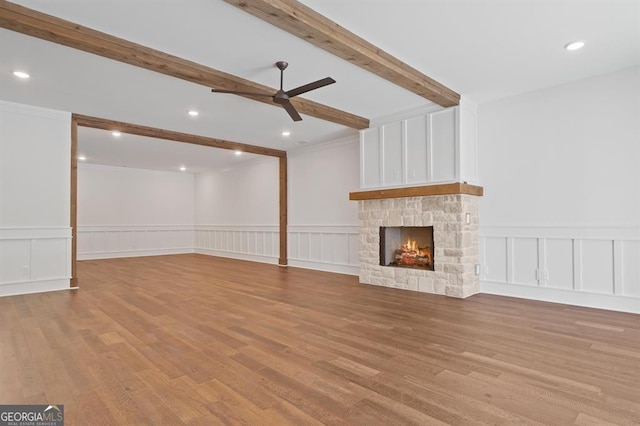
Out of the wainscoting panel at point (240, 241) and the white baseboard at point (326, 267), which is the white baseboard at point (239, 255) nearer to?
the wainscoting panel at point (240, 241)

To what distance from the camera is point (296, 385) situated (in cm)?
219

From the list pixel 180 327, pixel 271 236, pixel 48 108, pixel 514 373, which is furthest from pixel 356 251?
pixel 48 108

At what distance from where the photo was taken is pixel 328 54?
3418 millimetres

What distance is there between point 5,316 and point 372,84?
4.99 m

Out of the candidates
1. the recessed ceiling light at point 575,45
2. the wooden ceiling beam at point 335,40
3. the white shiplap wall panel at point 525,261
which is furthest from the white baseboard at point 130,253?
the recessed ceiling light at point 575,45

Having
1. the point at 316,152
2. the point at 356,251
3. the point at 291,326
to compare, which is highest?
the point at 316,152

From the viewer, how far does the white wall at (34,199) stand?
16.0 feet

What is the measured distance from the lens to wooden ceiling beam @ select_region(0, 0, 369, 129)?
8.88ft

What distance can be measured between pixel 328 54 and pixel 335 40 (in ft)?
1.46

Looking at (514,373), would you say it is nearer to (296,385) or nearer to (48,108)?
(296,385)

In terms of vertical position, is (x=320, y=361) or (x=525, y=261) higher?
(x=525, y=261)

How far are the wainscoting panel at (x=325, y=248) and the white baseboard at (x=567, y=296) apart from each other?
2.51 metres

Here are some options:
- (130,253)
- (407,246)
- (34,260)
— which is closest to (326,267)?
(407,246)

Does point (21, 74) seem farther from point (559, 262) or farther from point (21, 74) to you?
point (559, 262)
